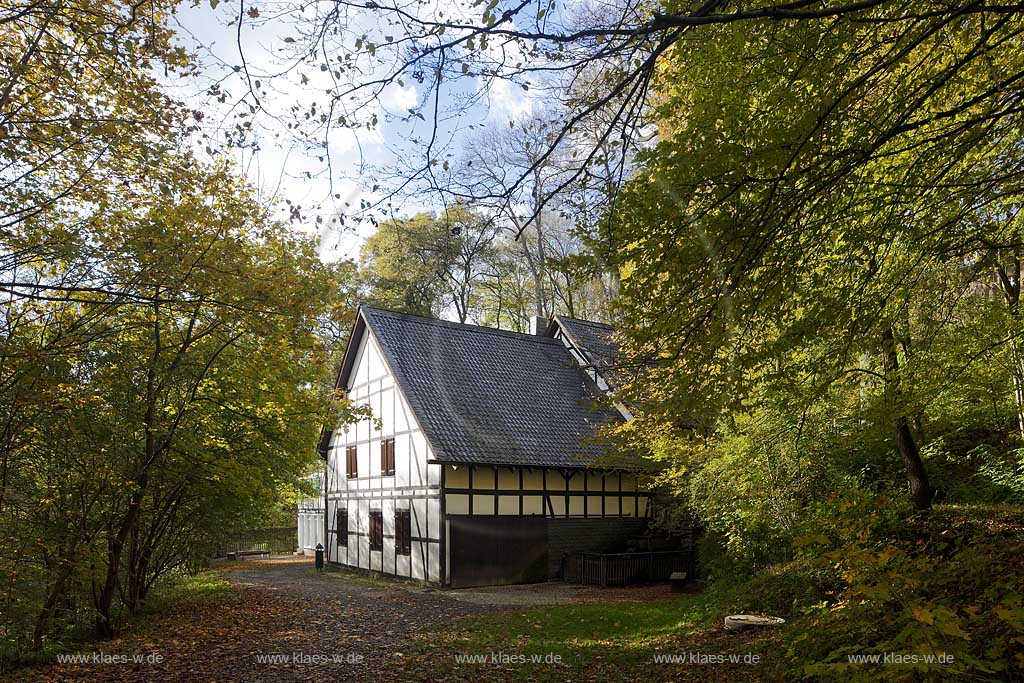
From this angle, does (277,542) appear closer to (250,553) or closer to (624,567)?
(250,553)

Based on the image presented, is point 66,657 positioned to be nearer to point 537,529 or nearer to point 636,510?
point 537,529

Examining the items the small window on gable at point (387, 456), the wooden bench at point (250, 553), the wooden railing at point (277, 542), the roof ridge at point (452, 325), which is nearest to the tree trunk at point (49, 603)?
the small window on gable at point (387, 456)

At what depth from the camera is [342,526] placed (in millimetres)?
24250

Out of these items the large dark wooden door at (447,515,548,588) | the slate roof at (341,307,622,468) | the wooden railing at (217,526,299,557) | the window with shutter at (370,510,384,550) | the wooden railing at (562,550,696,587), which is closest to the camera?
the large dark wooden door at (447,515,548,588)

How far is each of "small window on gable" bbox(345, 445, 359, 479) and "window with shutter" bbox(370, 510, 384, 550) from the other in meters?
2.05

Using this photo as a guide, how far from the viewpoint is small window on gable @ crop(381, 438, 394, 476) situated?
21188 millimetres

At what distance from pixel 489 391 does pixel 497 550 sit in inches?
185

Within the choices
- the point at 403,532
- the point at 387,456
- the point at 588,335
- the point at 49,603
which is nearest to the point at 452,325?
the point at 387,456

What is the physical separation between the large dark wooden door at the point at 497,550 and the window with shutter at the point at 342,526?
7.05 m

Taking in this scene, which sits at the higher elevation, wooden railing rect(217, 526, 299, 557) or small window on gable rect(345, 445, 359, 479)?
small window on gable rect(345, 445, 359, 479)

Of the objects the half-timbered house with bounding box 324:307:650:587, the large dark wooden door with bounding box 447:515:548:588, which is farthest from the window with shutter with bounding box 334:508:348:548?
the large dark wooden door with bounding box 447:515:548:588

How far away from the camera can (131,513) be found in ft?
36.3

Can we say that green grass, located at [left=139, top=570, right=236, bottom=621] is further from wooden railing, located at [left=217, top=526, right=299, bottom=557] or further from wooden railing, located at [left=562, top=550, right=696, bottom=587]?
wooden railing, located at [left=217, top=526, right=299, bottom=557]

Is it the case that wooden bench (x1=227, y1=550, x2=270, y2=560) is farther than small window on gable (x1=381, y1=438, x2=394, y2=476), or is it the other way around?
wooden bench (x1=227, y1=550, x2=270, y2=560)
